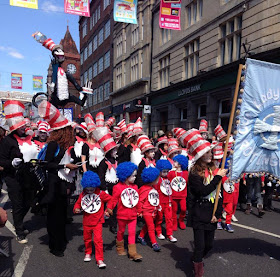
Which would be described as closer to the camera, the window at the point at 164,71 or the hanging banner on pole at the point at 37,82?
the window at the point at 164,71

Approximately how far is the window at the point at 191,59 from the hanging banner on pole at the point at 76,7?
22.4ft

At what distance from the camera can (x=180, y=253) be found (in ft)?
14.2

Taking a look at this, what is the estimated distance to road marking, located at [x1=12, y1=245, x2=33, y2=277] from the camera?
141 inches

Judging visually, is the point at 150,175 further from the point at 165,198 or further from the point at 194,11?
the point at 194,11

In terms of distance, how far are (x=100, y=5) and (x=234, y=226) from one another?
34.0 m

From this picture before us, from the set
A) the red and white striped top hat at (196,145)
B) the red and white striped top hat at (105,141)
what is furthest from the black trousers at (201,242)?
the red and white striped top hat at (105,141)

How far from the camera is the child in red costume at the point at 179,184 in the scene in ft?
17.4

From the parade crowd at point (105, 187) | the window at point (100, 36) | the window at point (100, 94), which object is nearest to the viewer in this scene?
the parade crowd at point (105, 187)

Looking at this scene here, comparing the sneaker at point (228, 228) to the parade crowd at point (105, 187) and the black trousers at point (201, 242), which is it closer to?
the parade crowd at point (105, 187)

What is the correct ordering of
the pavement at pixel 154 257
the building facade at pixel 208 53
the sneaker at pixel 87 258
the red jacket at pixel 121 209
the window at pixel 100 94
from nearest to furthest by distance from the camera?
1. the pavement at pixel 154 257
2. the sneaker at pixel 87 258
3. the red jacket at pixel 121 209
4. the building facade at pixel 208 53
5. the window at pixel 100 94

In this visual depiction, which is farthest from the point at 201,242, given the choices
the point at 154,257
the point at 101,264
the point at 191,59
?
the point at 191,59

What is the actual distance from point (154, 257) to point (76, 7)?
11.1 meters

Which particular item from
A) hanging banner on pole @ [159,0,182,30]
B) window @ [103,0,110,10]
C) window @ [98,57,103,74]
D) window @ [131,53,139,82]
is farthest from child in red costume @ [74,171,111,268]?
window @ [98,57,103,74]

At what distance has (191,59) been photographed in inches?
663
